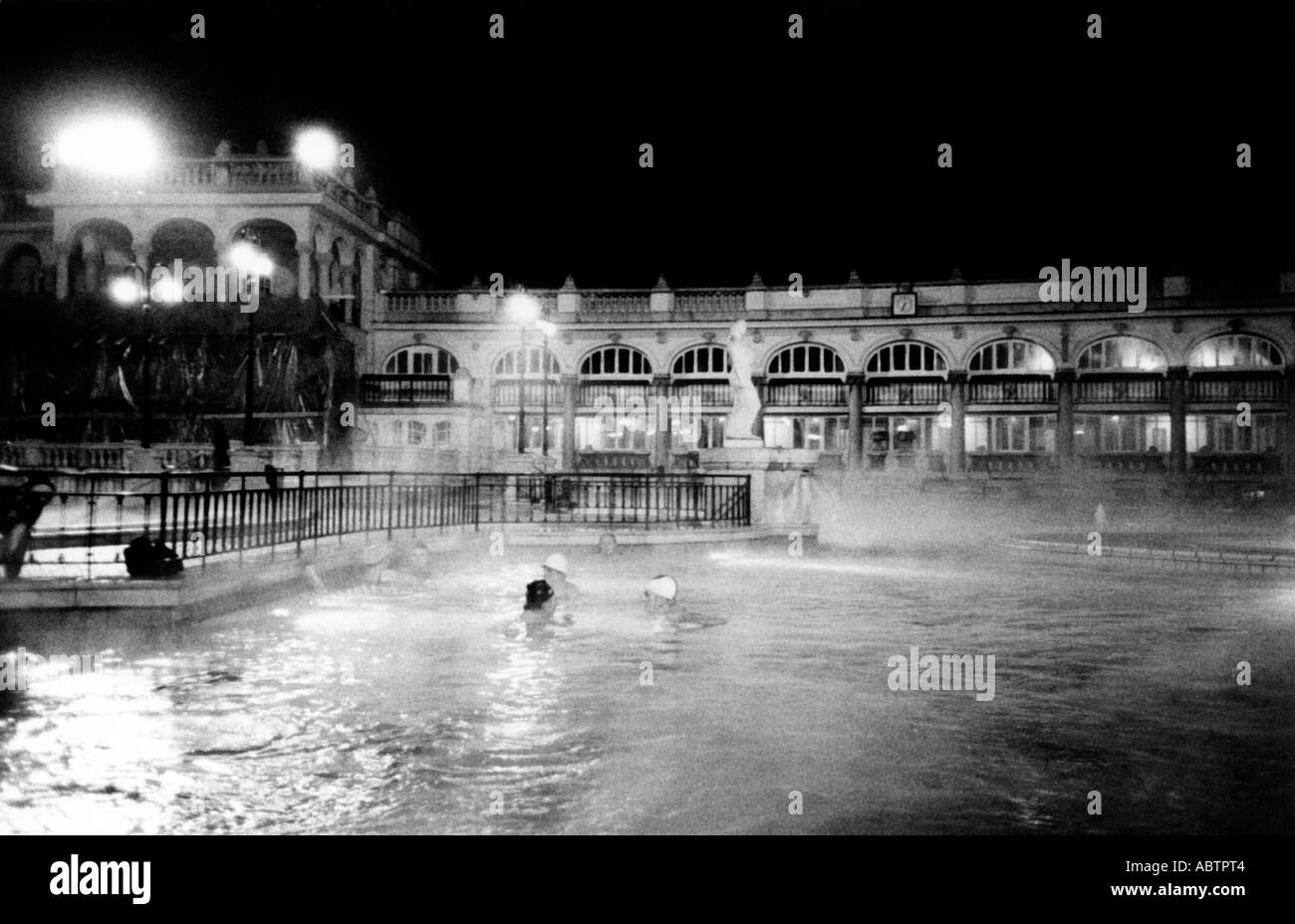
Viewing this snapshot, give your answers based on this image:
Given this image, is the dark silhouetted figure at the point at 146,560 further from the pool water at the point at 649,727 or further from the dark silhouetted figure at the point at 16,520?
the dark silhouetted figure at the point at 16,520

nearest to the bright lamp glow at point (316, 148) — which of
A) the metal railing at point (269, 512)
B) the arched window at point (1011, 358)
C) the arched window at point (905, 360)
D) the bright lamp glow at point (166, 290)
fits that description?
the bright lamp glow at point (166, 290)

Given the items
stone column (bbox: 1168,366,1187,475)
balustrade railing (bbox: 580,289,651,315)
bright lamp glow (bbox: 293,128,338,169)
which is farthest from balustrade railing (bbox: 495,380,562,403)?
stone column (bbox: 1168,366,1187,475)

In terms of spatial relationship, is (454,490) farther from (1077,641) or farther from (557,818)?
(557,818)

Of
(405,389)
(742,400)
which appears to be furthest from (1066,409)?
(405,389)

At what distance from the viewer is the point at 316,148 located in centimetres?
4188

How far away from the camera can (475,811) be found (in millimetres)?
4742

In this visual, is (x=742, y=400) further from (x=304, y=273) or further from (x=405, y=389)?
(x=304, y=273)

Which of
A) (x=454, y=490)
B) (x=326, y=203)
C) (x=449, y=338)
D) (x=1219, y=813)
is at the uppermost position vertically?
(x=326, y=203)

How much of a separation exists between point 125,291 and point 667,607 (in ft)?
126

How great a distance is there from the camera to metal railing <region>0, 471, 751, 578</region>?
1041cm

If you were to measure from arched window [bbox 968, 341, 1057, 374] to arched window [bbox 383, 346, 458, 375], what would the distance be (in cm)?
2259

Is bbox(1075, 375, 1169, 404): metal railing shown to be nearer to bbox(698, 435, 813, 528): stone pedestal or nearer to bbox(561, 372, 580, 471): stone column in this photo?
bbox(561, 372, 580, 471): stone column
